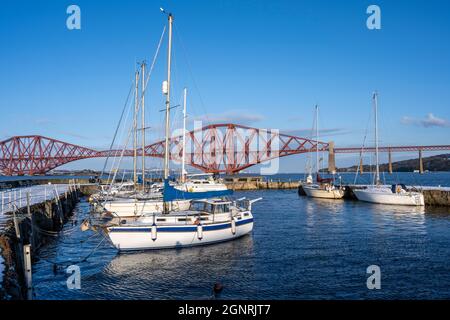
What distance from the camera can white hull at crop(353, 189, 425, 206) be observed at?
135 ft

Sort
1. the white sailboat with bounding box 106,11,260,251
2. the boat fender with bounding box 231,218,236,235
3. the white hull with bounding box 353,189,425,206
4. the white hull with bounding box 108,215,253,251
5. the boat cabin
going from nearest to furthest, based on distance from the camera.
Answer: the white hull with bounding box 108,215,253,251, the white sailboat with bounding box 106,11,260,251, the boat cabin, the boat fender with bounding box 231,218,236,235, the white hull with bounding box 353,189,425,206

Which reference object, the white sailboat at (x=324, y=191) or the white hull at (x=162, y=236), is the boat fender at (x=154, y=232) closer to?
the white hull at (x=162, y=236)

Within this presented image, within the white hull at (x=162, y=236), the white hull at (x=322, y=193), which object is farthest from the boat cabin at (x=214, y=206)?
the white hull at (x=322, y=193)

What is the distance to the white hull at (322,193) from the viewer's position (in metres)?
54.0

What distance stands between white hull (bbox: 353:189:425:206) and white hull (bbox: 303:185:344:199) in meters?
6.33

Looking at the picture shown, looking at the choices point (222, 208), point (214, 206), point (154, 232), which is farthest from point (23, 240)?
point (222, 208)

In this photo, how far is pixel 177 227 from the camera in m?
20.1

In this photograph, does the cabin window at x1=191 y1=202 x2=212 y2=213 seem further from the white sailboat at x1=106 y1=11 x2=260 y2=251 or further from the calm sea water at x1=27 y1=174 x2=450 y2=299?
the calm sea water at x1=27 y1=174 x2=450 y2=299

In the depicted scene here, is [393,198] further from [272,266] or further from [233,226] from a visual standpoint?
[272,266]

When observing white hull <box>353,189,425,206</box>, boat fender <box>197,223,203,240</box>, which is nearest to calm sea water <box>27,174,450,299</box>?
boat fender <box>197,223,203,240</box>

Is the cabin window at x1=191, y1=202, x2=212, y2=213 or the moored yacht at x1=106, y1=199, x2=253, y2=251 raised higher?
the cabin window at x1=191, y1=202, x2=212, y2=213

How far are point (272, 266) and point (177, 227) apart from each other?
214 inches
